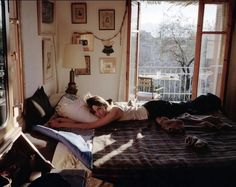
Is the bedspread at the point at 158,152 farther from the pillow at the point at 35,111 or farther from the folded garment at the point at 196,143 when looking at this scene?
the pillow at the point at 35,111

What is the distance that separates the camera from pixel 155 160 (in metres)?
1.96

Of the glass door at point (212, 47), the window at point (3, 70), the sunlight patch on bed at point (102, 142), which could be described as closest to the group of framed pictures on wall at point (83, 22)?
the glass door at point (212, 47)

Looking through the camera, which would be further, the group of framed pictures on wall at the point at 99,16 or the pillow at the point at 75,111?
the group of framed pictures on wall at the point at 99,16

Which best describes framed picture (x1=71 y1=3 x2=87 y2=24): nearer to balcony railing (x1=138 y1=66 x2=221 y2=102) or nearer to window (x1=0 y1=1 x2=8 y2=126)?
balcony railing (x1=138 y1=66 x2=221 y2=102)

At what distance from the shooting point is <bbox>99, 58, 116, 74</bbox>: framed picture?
4547mm

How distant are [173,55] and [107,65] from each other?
104 inches

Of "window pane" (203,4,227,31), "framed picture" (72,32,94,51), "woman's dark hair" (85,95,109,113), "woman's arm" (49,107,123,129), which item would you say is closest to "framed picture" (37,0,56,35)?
"framed picture" (72,32,94,51)

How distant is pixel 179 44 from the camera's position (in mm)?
6555

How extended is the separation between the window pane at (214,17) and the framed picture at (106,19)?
147 centimetres

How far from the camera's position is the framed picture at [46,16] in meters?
3.22

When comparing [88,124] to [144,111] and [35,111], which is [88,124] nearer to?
[35,111]

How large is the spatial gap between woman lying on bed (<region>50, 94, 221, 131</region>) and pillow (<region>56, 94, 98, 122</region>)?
1.9 inches

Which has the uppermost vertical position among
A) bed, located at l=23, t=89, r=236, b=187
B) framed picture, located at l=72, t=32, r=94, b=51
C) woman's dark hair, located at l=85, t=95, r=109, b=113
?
framed picture, located at l=72, t=32, r=94, b=51

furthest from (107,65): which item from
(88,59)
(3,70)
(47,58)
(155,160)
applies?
(3,70)
